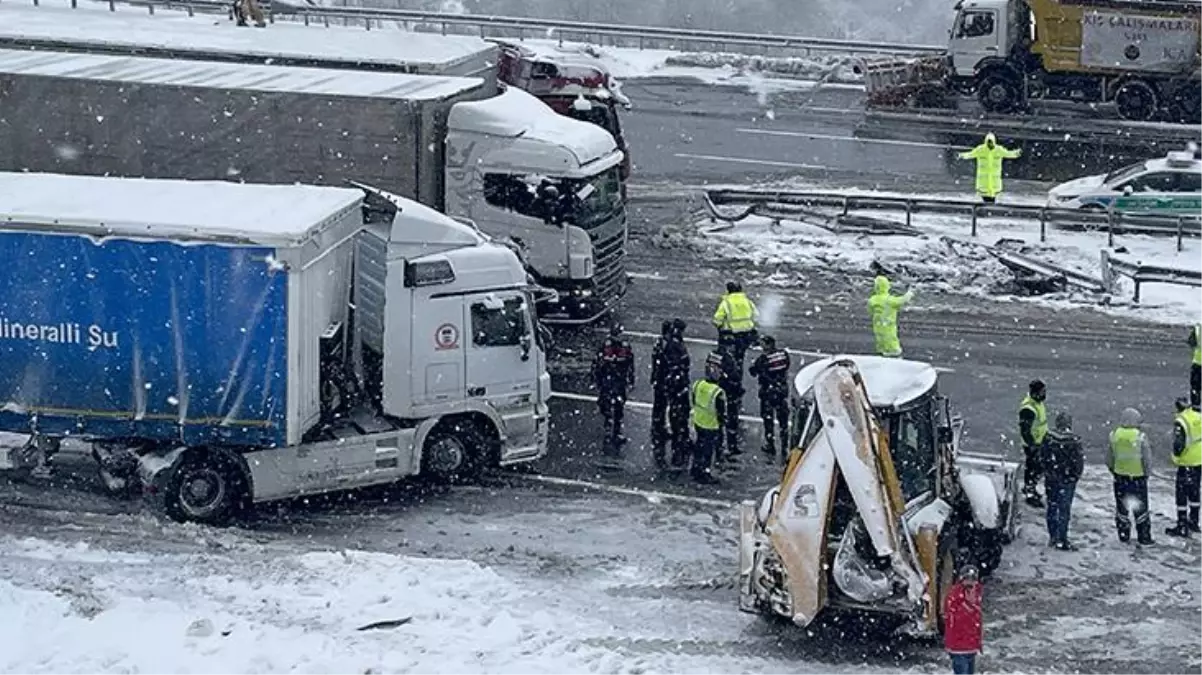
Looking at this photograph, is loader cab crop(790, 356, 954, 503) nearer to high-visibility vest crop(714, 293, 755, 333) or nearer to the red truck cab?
high-visibility vest crop(714, 293, 755, 333)

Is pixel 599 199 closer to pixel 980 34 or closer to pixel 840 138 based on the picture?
Answer: pixel 840 138

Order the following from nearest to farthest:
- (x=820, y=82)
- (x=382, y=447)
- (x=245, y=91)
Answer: (x=382, y=447) < (x=245, y=91) < (x=820, y=82)

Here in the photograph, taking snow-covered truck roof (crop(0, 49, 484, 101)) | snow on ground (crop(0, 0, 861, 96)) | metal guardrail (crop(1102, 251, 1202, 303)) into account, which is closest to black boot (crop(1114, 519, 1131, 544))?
metal guardrail (crop(1102, 251, 1202, 303))

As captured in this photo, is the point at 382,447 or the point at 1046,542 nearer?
the point at 1046,542

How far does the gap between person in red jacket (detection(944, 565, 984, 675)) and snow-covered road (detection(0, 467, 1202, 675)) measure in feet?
2.89

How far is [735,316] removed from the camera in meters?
19.4

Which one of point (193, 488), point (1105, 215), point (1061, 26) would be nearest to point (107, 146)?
point (193, 488)

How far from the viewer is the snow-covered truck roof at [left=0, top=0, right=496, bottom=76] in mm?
23422

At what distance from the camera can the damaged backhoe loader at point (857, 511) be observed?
1282 centimetres

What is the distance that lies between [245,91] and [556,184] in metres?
3.84

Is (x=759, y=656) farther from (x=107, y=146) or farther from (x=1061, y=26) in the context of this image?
(x=1061, y=26)

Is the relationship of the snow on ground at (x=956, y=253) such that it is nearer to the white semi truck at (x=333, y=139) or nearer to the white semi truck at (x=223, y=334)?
the white semi truck at (x=333, y=139)

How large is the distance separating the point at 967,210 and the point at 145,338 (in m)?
15.4

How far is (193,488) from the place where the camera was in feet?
53.3
